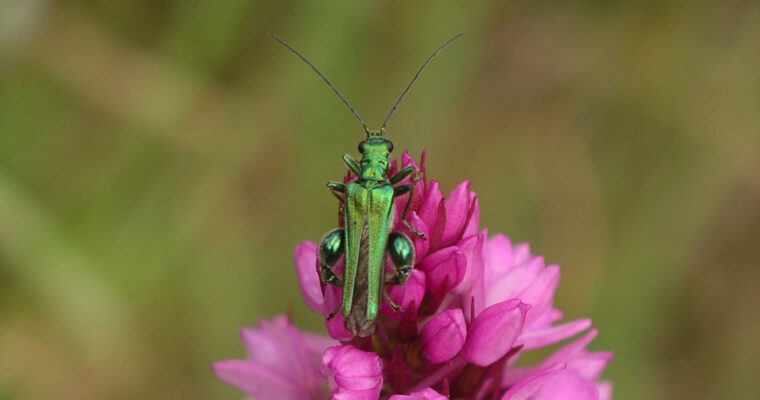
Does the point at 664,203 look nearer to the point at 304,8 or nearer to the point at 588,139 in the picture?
the point at 588,139

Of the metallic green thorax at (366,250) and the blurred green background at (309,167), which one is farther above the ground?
the blurred green background at (309,167)

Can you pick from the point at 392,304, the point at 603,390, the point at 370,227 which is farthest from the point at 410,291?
the point at 603,390

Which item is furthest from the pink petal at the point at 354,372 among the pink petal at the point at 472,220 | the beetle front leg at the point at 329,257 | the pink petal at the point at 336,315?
the pink petal at the point at 472,220

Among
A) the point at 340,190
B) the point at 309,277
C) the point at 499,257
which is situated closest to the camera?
the point at 340,190

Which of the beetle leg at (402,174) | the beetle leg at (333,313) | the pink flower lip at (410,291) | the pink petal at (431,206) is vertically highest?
the beetle leg at (402,174)

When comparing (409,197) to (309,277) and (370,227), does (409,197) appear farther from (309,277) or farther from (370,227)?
(309,277)

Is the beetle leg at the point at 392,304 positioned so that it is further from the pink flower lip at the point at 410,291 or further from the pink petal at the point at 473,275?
the pink petal at the point at 473,275
